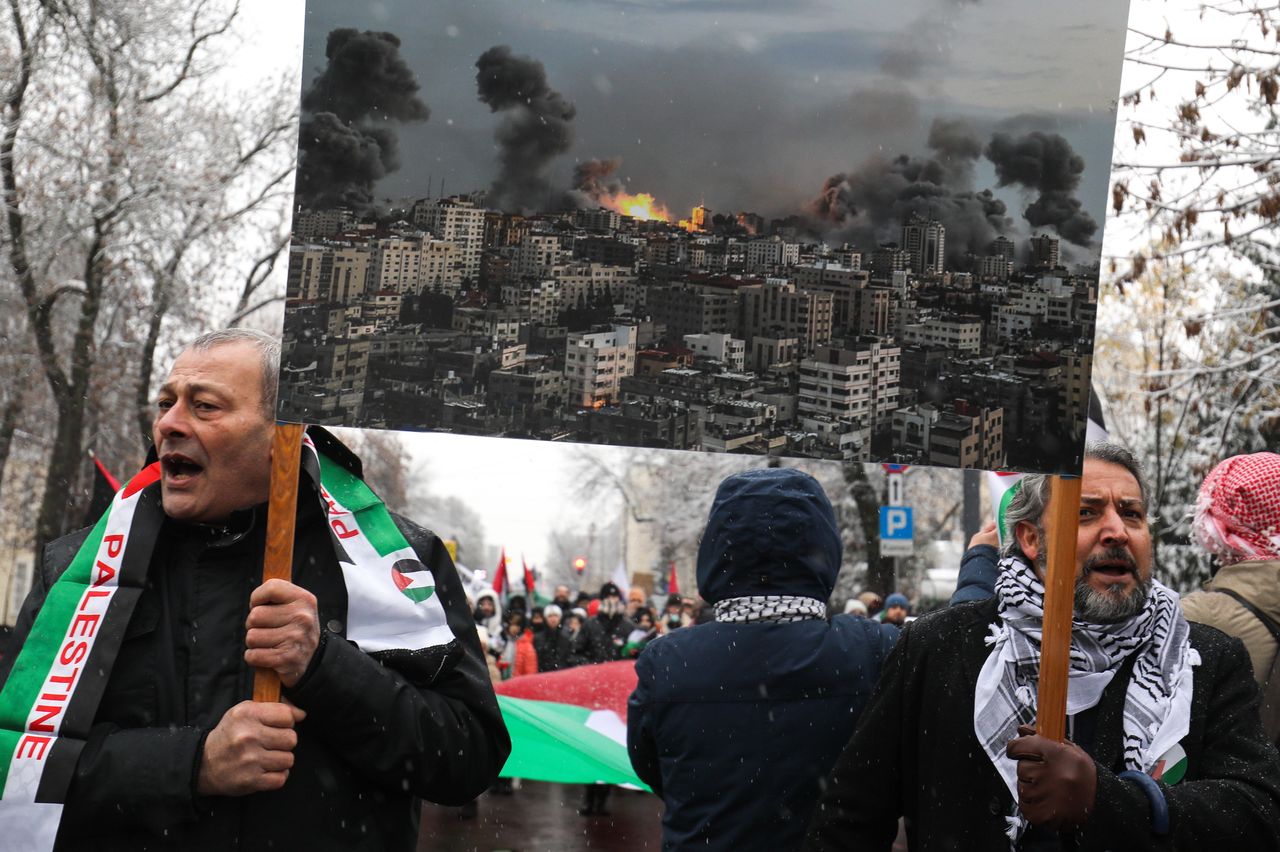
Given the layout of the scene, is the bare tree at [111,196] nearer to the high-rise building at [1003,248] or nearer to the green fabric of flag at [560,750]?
the green fabric of flag at [560,750]

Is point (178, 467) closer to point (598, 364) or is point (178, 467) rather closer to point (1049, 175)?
point (598, 364)

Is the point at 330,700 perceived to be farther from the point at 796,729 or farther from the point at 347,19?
the point at 347,19

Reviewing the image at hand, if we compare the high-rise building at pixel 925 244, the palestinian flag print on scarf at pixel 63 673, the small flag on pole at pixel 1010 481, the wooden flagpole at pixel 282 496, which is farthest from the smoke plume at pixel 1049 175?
the palestinian flag print on scarf at pixel 63 673

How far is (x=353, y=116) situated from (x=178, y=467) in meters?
0.99

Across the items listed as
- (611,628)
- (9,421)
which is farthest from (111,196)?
(611,628)

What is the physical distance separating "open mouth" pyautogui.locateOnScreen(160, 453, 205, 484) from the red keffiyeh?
2.72m

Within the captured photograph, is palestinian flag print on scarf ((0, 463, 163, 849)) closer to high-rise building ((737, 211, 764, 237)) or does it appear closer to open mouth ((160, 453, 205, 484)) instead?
open mouth ((160, 453, 205, 484))

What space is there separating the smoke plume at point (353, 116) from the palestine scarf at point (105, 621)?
71cm

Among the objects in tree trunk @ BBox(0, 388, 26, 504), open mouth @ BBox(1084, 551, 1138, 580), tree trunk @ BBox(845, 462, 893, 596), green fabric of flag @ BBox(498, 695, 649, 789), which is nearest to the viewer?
open mouth @ BBox(1084, 551, 1138, 580)

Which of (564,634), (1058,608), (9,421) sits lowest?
(564,634)

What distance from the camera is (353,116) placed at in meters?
2.59

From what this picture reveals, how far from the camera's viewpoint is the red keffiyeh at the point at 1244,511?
12.4ft

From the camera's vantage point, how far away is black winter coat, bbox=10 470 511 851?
9.11 ft

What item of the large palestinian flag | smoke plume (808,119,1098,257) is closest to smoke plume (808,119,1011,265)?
smoke plume (808,119,1098,257)
